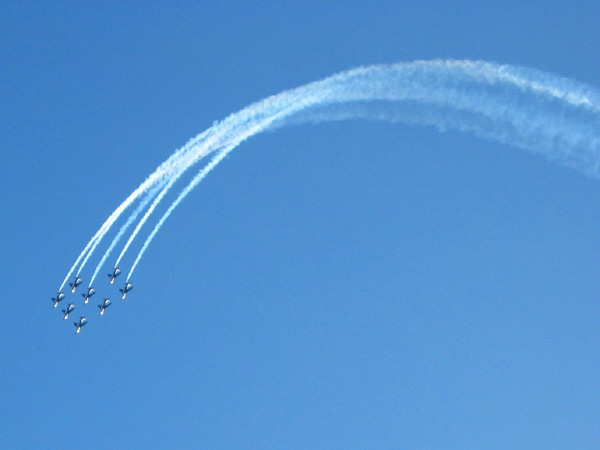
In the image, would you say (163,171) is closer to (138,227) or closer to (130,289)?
(138,227)

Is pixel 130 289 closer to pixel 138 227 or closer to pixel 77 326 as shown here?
pixel 77 326

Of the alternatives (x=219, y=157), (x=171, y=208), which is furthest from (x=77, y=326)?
(x=219, y=157)

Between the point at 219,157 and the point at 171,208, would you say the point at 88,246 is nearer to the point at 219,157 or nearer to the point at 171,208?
the point at 171,208

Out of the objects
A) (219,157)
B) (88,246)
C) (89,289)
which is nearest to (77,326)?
(89,289)

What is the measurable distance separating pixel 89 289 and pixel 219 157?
1807 centimetres

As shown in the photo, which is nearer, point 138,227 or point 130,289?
point 138,227

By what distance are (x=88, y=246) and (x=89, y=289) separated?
29.0 feet

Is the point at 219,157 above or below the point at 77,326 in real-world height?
below

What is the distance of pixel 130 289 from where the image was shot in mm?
64062

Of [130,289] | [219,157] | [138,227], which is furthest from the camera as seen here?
[130,289]

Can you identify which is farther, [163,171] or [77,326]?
[77,326]

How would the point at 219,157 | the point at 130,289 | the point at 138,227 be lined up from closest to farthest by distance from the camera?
the point at 219,157 → the point at 138,227 → the point at 130,289

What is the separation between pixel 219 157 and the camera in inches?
1973

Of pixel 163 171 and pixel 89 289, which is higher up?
pixel 89 289
